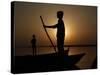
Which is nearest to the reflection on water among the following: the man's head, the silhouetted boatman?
the silhouetted boatman

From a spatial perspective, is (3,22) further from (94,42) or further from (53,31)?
(94,42)

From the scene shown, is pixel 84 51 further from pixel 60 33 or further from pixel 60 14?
pixel 60 14

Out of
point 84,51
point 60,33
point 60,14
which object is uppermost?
point 60,14

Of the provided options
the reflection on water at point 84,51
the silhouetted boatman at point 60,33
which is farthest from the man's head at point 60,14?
the reflection on water at point 84,51

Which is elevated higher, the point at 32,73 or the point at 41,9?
the point at 41,9

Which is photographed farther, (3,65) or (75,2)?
(75,2)

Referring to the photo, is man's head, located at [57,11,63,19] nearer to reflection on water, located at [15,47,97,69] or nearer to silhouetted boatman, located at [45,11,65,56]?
→ silhouetted boatman, located at [45,11,65,56]

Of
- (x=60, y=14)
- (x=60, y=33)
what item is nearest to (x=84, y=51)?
(x=60, y=33)

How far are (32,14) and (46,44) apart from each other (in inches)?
14.2

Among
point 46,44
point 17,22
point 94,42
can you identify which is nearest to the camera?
point 17,22

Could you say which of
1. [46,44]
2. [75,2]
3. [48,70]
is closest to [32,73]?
[48,70]

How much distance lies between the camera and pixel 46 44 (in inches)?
103

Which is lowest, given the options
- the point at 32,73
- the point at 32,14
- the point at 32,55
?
the point at 32,73

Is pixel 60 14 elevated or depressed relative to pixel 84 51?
elevated
